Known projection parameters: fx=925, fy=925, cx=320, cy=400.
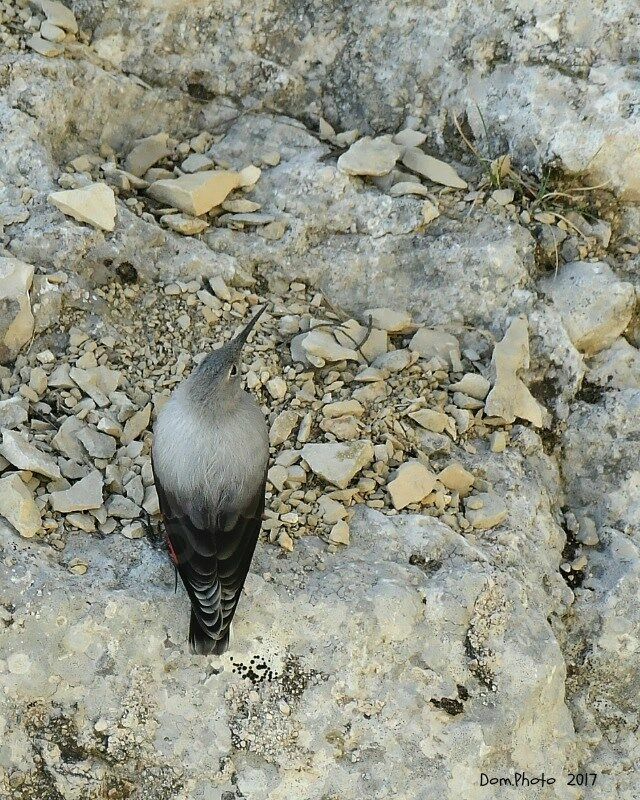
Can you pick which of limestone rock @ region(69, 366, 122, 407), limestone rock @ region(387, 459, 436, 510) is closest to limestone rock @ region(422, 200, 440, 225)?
limestone rock @ region(387, 459, 436, 510)

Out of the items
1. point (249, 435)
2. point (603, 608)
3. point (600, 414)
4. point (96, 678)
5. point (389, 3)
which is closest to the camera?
point (96, 678)

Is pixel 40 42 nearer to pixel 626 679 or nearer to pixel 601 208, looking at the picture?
pixel 601 208

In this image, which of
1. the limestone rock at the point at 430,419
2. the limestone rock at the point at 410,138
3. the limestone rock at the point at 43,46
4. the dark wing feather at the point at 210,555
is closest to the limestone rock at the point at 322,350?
the limestone rock at the point at 430,419

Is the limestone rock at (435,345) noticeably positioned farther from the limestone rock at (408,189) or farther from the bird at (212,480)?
the bird at (212,480)

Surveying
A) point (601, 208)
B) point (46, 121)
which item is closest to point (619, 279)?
point (601, 208)

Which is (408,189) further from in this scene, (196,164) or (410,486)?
(410,486)

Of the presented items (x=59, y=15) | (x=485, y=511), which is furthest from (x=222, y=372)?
(x=59, y=15)
